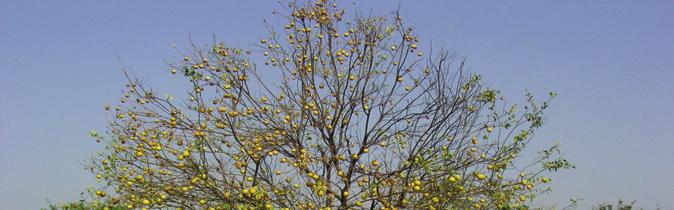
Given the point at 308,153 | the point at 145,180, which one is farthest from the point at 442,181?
the point at 145,180

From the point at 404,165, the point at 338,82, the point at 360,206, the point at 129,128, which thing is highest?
the point at 338,82

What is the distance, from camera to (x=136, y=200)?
46.6ft

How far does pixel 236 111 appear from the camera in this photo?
48.2 feet

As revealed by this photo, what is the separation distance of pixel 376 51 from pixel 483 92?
2.24 meters

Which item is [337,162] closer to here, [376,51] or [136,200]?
[376,51]

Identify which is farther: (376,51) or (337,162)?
(376,51)

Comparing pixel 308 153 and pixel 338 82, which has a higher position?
pixel 338 82

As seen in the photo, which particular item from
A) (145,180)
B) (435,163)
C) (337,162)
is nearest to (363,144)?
(337,162)

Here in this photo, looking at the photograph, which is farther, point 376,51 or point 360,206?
point 376,51

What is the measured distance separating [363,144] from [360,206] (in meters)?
1.60

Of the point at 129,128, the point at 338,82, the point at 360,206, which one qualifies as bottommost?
the point at 360,206

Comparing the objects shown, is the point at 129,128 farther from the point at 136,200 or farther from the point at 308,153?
the point at 308,153

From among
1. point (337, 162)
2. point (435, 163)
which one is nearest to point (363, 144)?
point (337, 162)

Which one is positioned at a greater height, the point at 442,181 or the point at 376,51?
the point at 376,51
